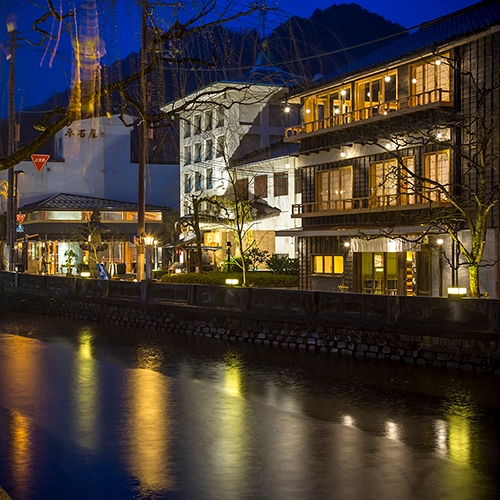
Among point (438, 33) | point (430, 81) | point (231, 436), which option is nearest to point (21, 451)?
Answer: point (231, 436)

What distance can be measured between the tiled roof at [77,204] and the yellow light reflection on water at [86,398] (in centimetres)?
3606

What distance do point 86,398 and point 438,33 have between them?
2112 centimetres

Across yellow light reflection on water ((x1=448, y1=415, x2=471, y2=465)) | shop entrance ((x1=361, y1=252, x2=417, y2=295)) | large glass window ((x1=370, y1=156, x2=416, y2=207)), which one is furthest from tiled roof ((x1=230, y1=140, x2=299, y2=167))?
yellow light reflection on water ((x1=448, y1=415, x2=471, y2=465))

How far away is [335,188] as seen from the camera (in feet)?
114

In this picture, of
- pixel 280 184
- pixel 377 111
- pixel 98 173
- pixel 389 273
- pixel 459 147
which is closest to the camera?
pixel 459 147

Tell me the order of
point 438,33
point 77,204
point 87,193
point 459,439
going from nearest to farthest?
1. point 459,439
2. point 438,33
3. point 77,204
4. point 87,193

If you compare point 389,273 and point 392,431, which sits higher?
point 389,273

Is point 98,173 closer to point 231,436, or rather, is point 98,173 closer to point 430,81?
point 430,81

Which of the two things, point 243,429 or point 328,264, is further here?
point 328,264

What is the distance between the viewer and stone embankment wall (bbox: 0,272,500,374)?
18812 millimetres

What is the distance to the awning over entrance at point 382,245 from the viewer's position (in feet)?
98.6

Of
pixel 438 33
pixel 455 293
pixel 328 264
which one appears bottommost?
pixel 455 293

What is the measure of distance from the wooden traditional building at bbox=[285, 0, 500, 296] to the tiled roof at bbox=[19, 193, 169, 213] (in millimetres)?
26489

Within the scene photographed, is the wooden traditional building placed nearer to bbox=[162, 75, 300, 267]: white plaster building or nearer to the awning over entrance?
the awning over entrance
